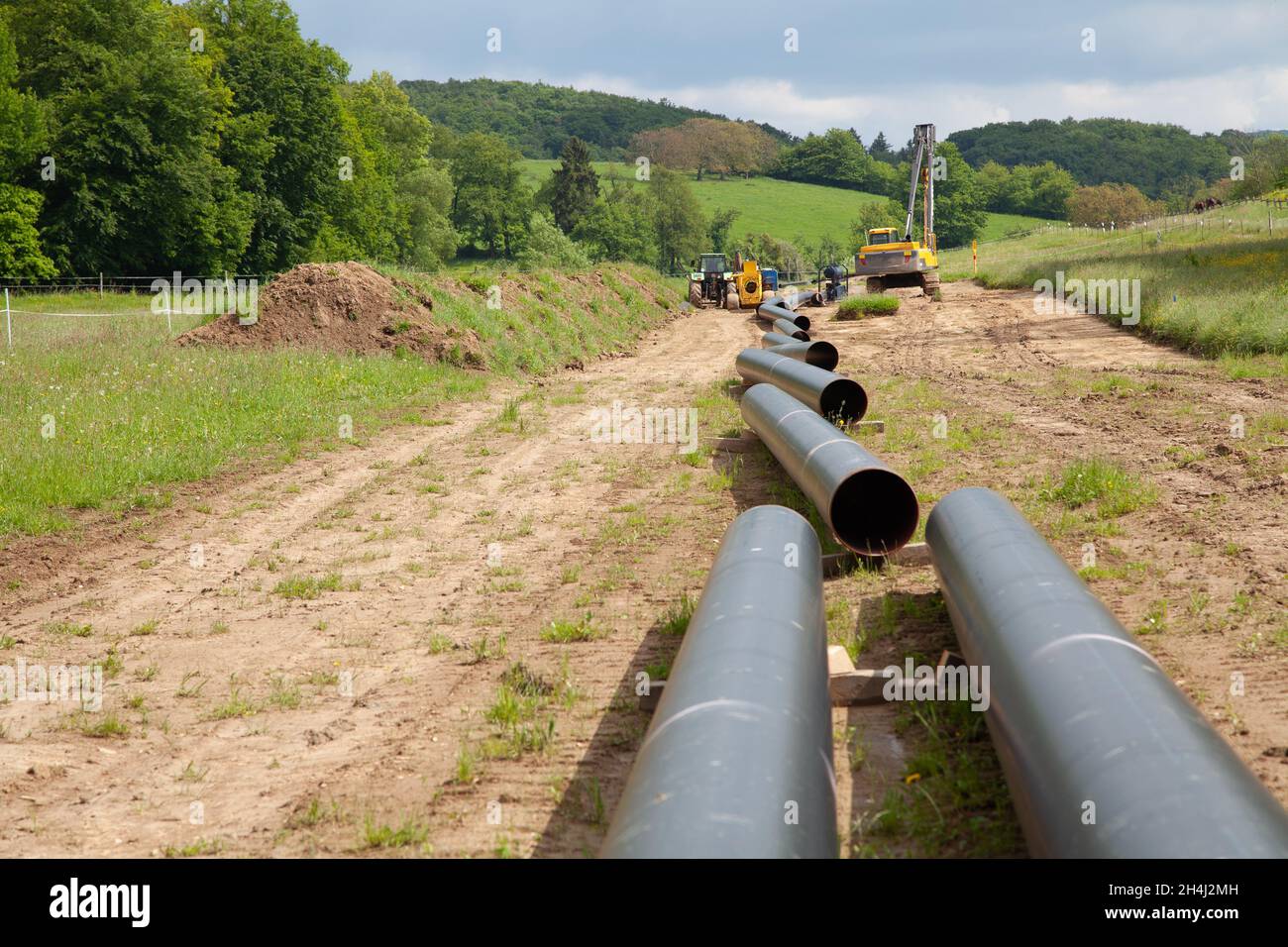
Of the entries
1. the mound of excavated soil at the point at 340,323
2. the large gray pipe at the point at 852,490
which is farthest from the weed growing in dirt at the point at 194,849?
the mound of excavated soil at the point at 340,323

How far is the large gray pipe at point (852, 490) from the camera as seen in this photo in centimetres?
757

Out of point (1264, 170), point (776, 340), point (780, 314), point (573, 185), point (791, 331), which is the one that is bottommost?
point (776, 340)

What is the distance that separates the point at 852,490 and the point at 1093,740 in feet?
16.0

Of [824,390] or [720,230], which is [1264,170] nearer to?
[720,230]

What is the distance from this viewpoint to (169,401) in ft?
43.1

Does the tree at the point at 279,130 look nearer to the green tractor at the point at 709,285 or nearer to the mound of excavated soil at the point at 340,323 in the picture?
the green tractor at the point at 709,285

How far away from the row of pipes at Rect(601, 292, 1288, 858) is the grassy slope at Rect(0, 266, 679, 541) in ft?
22.1

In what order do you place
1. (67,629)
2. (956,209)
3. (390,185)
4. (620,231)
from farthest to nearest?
(956,209)
(620,231)
(390,185)
(67,629)

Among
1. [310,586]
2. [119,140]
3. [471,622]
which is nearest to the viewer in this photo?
[471,622]

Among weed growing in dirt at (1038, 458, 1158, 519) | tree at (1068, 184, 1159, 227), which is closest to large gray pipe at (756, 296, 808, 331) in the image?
weed growing in dirt at (1038, 458, 1158, 519)

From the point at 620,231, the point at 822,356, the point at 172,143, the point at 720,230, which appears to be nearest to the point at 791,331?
the point at 822,356

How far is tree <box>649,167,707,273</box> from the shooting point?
4016 inches
